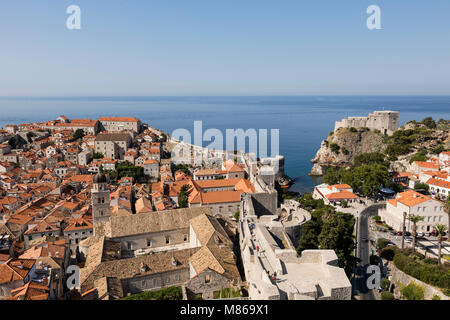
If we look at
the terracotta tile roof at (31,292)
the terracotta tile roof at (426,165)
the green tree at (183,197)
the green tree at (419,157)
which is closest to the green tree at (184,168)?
the green tree at (183,197)

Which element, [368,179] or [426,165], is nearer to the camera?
[368,179]

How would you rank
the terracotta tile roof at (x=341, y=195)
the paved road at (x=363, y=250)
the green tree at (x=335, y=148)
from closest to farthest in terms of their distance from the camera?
the paved road at (x=363, y=250), the terracotta tile roof at (x=341, y=195), the green tree at (x=335, y=148)

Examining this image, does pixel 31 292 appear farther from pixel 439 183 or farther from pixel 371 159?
pixel 371 159

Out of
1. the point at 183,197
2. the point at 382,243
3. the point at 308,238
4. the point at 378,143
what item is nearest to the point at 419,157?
the point at 378,143

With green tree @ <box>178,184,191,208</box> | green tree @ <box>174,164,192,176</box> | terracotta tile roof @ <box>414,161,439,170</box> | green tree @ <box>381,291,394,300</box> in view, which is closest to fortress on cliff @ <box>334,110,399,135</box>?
terracotta tile roof @ <box>414,161,439,170</box>

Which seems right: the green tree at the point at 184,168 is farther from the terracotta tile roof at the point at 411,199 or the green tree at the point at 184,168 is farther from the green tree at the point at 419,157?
the green tree at the point at 419,157
